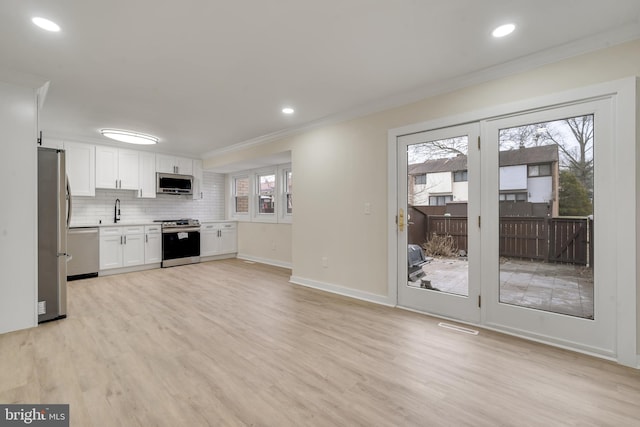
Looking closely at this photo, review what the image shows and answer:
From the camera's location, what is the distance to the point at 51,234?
298cm

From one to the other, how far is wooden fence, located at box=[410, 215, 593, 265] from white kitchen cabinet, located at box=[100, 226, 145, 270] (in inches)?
221

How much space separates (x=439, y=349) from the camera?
7.55 ft

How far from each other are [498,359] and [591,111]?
6.93 ft

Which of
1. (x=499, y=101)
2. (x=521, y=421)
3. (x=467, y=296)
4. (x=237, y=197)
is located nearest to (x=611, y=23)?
(x=499, y=101)

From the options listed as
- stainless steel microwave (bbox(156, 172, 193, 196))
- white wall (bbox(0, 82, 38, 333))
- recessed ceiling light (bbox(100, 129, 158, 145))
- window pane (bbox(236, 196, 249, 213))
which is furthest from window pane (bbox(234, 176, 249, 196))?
white wall (bbox(0, 82, 38, 333))

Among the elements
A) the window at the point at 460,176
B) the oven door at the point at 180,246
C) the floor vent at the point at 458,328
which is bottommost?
the floor vent at the point at 458,328

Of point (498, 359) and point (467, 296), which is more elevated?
point (467, 296)

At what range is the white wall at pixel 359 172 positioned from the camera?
2.37 m

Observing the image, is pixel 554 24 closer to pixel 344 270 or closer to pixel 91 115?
pixel 344 270

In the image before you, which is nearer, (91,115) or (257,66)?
(257,66)

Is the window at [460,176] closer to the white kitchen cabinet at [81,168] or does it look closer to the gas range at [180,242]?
the gas range at [180,242]

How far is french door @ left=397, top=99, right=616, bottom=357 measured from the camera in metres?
2.21

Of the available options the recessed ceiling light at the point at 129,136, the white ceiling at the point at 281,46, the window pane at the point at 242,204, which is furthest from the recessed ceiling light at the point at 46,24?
the window pane at the point at 242,204

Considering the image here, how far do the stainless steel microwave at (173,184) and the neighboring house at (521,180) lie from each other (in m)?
5.53
